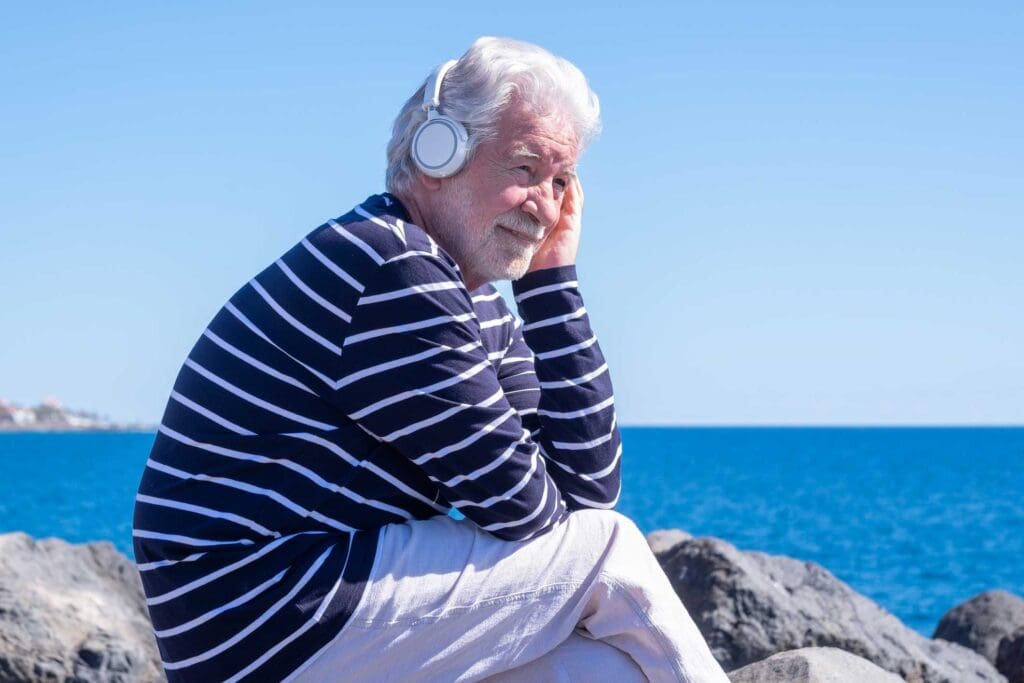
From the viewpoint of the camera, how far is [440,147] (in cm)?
301

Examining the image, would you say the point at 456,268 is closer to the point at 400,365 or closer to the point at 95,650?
the point at 400,365

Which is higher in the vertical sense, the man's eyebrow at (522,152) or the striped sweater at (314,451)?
the man's eyebrow at (522,152)

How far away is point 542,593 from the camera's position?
2.66 metres

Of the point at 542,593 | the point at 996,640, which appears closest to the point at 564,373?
the point at 542,593

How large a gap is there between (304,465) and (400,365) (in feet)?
0.94

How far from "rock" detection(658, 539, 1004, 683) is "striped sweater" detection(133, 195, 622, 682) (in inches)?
121

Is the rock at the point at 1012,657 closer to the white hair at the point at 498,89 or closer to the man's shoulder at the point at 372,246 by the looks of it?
the white hair at the point at 498,89

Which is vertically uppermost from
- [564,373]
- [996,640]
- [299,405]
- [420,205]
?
[996,640]

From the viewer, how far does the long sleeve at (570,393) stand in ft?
9.71

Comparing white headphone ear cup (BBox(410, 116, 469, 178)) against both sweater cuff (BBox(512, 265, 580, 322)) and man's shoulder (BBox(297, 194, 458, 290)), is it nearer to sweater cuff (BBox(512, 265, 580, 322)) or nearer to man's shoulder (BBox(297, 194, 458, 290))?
man's shoulder (BBox(297, 194, 458, 290))

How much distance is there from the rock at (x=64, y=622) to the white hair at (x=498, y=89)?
3.57 m

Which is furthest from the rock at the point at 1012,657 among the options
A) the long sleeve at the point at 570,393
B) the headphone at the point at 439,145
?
the headphone at the point at 439,145

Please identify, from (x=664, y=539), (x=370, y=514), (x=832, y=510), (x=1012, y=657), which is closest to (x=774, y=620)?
(x=664, y=539)

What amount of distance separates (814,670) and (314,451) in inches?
70.4
